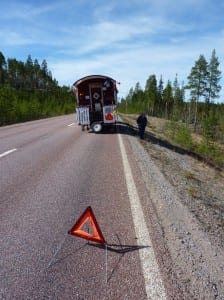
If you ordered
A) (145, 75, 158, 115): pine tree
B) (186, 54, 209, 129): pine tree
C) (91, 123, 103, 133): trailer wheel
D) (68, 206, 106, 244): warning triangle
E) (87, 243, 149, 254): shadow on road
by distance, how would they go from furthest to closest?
1. (145, 75, 158, 115): pine tree
2. (186, 54, 209, 129): pine tree
3. (91, 123, 103, 133): trailer wheel
4. (68, 206, 106, 244): warning triangle
5. (87, 243, 149, 254): shadow on road

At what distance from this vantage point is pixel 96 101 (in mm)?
18281

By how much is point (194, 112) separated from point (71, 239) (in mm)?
76478

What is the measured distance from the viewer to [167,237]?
374cm

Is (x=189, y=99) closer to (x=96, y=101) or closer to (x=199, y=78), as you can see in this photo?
(x=199, y=78)

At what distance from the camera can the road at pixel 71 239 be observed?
2.70 meters

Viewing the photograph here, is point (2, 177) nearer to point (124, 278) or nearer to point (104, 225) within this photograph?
point (104, 225)

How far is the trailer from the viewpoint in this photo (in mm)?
17359

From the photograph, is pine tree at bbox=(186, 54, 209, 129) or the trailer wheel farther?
pine tree at bbox=(186, 54, 209, 129)

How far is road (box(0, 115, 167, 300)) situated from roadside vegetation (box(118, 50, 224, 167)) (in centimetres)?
1550

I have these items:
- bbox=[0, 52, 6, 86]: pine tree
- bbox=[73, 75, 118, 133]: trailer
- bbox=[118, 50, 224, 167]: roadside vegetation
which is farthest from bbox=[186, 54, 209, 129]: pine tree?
bbox=[0, 52, 6, 86]: pine tree

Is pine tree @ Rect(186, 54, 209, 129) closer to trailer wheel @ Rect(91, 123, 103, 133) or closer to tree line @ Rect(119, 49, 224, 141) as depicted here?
tree line @ Rect(119, 49, 224, 141)

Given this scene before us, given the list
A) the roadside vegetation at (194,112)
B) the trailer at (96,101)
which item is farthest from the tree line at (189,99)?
the trailer at (96,101)

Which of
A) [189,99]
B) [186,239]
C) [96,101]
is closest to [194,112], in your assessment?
[189,99]

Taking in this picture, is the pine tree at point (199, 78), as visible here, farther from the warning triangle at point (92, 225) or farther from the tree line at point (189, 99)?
the warning triangle at point (92, 225)
